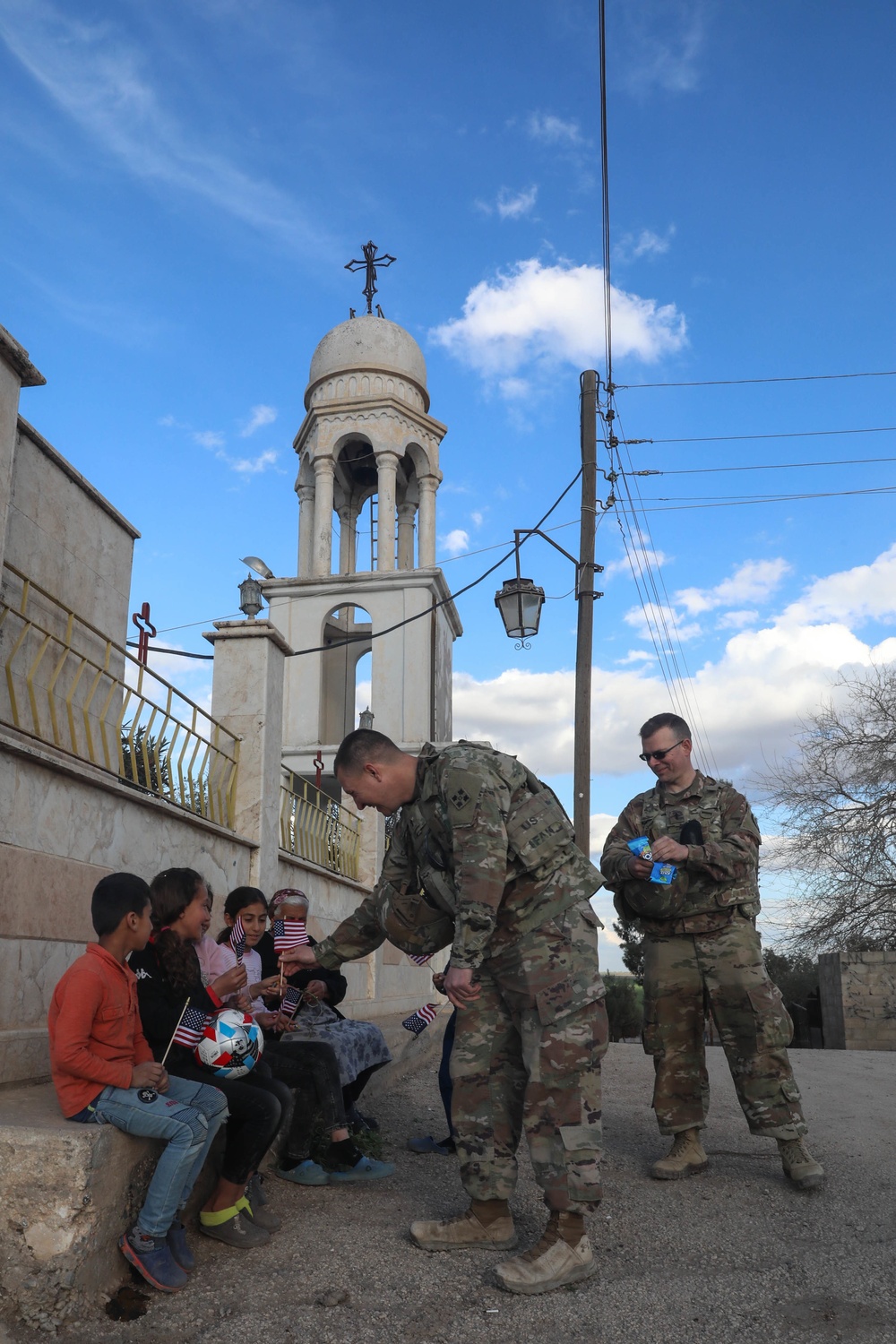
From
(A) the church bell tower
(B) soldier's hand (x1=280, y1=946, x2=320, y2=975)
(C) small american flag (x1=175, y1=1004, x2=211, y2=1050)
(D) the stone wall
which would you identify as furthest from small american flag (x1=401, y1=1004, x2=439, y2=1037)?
(A) the church bell tower

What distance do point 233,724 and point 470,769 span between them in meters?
4.49

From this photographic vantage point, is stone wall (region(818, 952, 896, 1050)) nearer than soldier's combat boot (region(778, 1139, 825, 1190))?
No

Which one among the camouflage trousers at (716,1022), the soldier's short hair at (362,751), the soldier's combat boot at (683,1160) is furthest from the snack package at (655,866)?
the soldier's short hair at (362,751)

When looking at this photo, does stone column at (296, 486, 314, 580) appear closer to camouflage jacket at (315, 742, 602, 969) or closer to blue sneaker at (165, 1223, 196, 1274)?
camouflage jacket at (315, 742, 602, 969)

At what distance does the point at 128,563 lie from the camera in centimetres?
745

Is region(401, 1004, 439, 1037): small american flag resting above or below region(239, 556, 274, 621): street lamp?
below

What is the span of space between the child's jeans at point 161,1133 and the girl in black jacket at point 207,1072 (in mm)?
355

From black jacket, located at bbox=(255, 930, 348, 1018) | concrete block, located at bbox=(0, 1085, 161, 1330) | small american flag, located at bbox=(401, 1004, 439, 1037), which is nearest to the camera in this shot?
concrete block, located at bbox=(0, 1085, 161, 1330)

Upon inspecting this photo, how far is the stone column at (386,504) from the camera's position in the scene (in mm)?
20594

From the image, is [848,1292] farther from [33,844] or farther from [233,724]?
[233,724]

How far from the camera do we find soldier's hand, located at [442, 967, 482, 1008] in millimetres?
3324

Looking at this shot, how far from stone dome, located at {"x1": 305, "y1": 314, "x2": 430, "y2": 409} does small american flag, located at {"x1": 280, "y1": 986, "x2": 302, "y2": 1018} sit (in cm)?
1867

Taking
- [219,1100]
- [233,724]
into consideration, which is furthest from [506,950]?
[233,724]

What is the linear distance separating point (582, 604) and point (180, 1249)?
370 inches
